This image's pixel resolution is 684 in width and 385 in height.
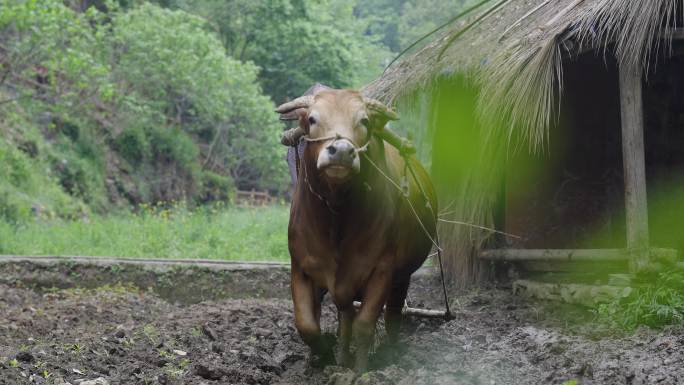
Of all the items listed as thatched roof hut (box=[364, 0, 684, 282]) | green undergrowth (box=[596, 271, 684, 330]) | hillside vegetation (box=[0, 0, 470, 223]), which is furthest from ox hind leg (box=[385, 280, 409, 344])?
hillside vegetation (box=[0, 0, 470, 223])

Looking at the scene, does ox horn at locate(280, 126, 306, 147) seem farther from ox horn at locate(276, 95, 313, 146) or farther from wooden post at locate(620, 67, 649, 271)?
wooden post at locate(620, 67, 649, 271)

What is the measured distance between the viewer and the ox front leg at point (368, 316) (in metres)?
5.39

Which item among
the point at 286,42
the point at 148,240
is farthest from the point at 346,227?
the point at 286,42

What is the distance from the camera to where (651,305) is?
614 cm

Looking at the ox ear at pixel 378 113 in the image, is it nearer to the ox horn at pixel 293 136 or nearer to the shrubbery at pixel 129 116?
the ox horn at pixel 293 136

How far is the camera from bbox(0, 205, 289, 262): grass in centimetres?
1396

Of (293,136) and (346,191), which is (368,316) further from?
(293,136)

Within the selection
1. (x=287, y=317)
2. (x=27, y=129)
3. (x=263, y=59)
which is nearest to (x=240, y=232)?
(x=27, y=129)

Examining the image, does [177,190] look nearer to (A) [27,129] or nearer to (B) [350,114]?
(A) [27,129]

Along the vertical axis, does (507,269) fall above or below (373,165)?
below

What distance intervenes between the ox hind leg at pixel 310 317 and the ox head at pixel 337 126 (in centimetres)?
84

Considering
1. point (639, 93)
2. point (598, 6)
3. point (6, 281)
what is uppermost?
point (598, 6)

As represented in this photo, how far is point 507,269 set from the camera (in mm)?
9711

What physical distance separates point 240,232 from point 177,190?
9291 millimetres
